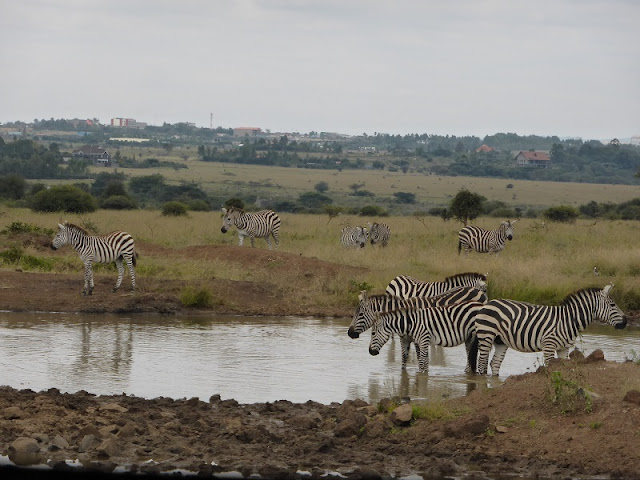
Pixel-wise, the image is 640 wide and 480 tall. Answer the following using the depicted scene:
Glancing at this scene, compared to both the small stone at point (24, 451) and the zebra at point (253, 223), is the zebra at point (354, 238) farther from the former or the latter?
the small stone at point (24, 451)

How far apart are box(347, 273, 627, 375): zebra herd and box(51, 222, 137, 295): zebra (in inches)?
276

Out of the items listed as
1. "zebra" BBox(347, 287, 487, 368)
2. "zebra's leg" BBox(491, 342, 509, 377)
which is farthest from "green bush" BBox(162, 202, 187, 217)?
"zebra's leg" BBox(491, 342, 509, 377)

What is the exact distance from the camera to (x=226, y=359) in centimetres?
1351

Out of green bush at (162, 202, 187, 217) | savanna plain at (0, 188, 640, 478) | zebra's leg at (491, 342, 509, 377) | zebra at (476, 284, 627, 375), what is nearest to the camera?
savanna plain at (0, 188, 640, 478)

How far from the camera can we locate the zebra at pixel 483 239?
2467 centimetres

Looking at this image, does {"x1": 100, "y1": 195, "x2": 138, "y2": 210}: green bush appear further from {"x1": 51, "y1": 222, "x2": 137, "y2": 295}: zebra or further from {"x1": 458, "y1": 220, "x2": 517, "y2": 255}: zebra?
{"x1": 51, "y1": 222, "x2": 137, "y2": 295}: zebra

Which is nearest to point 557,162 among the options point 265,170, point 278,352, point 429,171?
point 429,171

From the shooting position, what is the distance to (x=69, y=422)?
9156mm

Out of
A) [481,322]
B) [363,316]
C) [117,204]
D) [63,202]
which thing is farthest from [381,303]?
[117,204]

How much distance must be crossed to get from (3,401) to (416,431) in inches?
163

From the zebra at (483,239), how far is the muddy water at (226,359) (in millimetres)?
7767

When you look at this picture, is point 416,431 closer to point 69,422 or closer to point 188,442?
point 188,442

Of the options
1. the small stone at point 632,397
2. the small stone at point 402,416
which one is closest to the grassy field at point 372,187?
the small stone at point 402,416

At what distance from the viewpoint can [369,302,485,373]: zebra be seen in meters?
12.5
